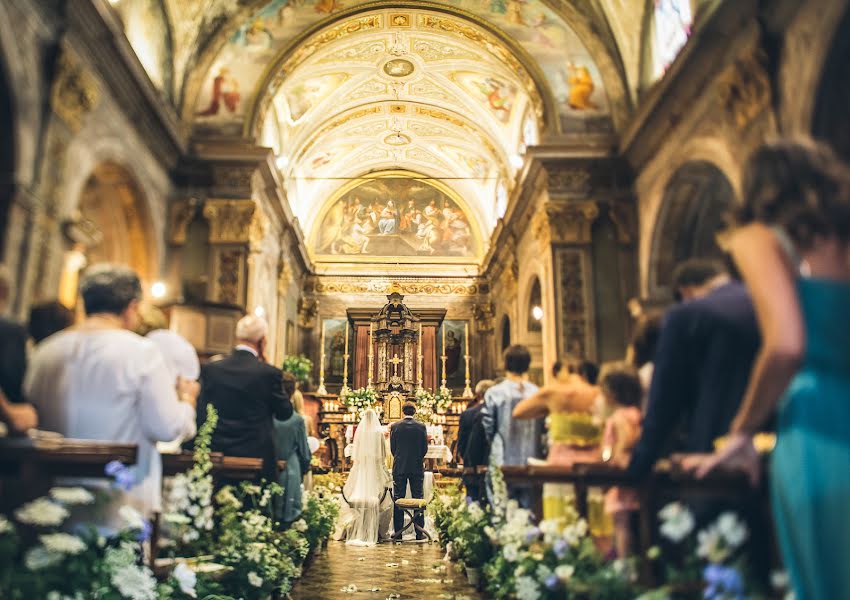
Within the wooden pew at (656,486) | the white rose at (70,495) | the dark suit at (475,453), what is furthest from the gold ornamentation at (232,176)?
the white rose at (70,495)

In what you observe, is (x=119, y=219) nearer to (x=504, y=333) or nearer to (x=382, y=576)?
(x=382, y=576)

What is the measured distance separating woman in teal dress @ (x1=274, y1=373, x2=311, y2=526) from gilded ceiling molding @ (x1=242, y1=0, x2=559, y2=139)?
7.71m

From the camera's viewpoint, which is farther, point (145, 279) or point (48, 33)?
point (145, 279)

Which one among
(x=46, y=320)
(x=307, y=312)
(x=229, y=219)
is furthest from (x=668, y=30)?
(x=307, y=312)

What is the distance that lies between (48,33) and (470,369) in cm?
1638

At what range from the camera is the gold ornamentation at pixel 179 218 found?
1286 cm

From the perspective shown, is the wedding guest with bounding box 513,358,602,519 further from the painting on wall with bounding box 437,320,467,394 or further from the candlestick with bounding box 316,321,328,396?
the painting on wall with bounding box 437,320,467,394

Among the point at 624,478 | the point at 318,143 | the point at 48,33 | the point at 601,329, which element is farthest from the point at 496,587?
the point at 318,143

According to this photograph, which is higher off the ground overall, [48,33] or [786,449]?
[48,33]

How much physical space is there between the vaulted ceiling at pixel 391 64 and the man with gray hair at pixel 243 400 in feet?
24.5

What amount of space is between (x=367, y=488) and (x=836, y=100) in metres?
7.15

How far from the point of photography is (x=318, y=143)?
64.3 ft

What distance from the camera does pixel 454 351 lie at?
75.7 ft

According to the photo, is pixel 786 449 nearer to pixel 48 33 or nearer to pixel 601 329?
pixel 48 33
